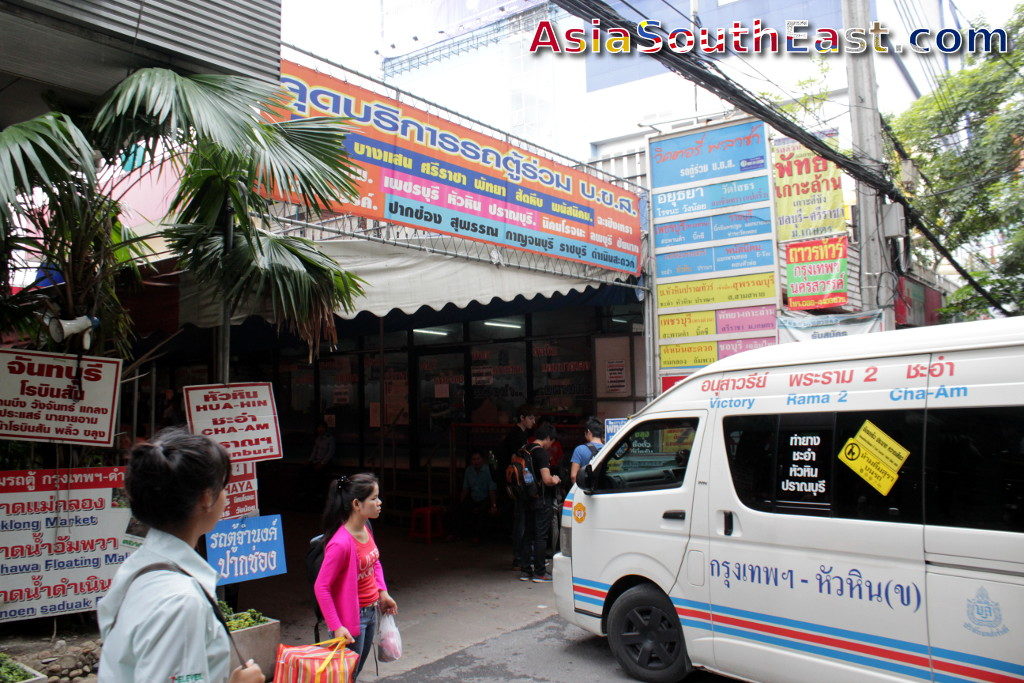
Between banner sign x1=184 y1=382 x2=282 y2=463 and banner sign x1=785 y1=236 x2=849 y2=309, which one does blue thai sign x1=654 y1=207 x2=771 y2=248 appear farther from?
banner sign x1=184 y1=382 x2=282 y2=463

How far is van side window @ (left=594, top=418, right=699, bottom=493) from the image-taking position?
518 cm

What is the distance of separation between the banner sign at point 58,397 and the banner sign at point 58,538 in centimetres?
29

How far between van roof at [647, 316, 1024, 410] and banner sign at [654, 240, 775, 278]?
4898mm

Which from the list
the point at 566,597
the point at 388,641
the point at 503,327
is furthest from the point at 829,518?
the point at 503,327

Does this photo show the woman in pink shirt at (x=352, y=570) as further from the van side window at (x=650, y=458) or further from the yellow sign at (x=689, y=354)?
the yellow sign at (x=689, y=354)

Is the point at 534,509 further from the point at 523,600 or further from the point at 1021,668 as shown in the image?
the point at 1021,668

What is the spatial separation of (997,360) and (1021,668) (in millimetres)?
1449

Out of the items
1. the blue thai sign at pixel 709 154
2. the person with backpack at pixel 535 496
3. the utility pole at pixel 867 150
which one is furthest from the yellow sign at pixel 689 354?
the person with backpack at pixel 535 496

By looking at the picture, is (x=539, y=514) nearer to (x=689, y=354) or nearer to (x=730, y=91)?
(x=689, y=354)

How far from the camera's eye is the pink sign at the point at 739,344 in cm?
941

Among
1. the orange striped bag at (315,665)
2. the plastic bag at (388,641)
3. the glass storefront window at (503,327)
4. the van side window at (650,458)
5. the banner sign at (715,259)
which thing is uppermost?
the banner sign at (715,259)

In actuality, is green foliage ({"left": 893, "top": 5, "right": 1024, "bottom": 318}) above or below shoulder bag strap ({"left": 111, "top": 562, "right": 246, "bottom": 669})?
above

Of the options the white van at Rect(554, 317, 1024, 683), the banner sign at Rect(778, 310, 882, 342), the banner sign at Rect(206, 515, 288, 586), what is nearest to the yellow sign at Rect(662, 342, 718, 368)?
the banner sign at Rect(778, 310, 882, 342)

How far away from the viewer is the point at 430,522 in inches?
416
